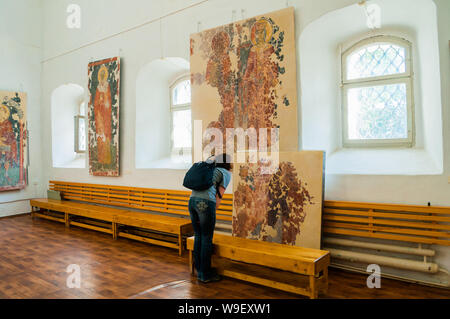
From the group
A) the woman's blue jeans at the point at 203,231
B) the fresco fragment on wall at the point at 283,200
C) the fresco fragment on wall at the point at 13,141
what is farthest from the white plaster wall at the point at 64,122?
the woman's blue jeans at the point at 203,231

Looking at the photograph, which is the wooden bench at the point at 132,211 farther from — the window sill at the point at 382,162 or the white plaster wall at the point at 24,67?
the window sill at the point at 382,162

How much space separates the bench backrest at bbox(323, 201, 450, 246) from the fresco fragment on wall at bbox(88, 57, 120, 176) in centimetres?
444

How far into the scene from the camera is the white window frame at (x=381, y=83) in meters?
4.33

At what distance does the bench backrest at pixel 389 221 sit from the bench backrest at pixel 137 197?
155cm

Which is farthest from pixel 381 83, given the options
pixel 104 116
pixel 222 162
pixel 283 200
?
pixel 104 116

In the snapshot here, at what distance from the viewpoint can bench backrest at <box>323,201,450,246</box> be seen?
11.4ft

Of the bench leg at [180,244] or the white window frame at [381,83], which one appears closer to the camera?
the white window frame at [381,83]

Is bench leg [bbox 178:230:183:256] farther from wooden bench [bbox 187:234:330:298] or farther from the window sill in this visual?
the window sill

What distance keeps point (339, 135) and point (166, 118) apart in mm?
3624

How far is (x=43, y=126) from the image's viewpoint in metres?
8.72

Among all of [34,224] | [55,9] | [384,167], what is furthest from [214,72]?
[55,9]

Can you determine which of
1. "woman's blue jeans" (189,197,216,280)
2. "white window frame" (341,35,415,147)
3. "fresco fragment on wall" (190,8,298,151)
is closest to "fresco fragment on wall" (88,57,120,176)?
"fresco fragment on wall" (190,8,298,151)

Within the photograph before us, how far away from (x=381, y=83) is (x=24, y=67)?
27.5 ft

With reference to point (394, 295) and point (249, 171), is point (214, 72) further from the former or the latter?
point (394, 295)
